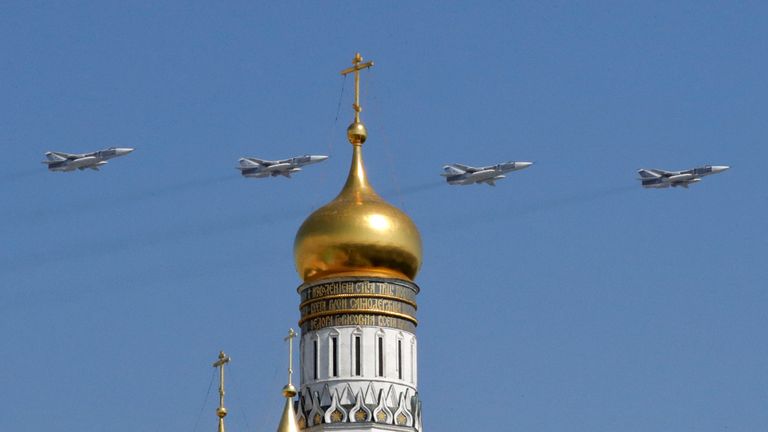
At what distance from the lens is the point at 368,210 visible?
43750 millimetres

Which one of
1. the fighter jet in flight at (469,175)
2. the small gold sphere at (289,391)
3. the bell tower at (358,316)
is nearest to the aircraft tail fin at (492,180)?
the fighter jet in flight at (469,175)

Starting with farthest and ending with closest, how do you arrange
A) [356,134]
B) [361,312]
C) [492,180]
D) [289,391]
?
1. [492,180]
2. [356,134]
3. [361,312]
4. [289,391]

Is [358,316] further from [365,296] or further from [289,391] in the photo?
[289,391]

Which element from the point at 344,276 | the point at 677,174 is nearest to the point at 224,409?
the point at 344,276

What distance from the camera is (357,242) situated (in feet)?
143

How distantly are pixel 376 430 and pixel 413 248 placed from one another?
4.12 metres

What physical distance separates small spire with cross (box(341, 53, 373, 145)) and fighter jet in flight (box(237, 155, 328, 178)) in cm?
1308

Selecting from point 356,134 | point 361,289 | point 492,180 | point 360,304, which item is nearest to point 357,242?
point 361,289

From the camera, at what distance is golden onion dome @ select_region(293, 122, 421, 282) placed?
43500mm

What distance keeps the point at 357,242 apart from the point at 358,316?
1.51 m

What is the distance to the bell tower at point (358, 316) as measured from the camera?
42625mm

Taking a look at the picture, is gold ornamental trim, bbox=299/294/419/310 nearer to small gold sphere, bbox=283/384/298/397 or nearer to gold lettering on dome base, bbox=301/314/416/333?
gold lettering on dome base, bbox=301/314/416/333

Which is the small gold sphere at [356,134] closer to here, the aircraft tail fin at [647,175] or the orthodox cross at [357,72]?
the orthodox cross at [357,72]

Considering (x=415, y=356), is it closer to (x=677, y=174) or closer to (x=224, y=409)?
(x=224, y=409)
